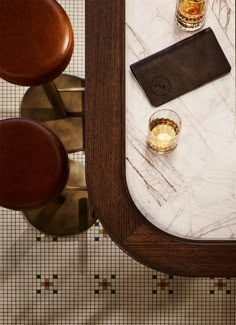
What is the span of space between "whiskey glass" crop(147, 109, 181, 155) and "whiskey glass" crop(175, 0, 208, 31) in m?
0.39

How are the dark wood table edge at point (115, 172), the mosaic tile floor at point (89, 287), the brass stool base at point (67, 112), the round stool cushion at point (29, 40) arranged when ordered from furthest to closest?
the brass stool base at point (67, 112) < the mosaic tile floor at point (89, 287) < the round stool cushion at point (29, 40) < the dark wood table edge at point (115, 172)

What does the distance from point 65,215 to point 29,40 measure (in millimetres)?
1187

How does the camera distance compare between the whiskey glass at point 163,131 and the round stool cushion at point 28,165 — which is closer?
the whiskey glass at point 163,131

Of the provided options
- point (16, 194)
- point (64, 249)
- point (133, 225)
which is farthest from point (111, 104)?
point (64, 249)

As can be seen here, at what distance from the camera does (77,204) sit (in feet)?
10.5

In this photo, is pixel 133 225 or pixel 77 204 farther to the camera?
pixel 77 204

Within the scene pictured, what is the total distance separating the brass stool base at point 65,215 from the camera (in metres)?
3.18

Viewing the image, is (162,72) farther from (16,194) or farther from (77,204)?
(77,204)

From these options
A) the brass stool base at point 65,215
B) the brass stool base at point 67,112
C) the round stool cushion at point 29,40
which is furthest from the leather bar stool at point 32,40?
the brass stool base at point 65,215

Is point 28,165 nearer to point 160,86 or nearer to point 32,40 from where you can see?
point 32,40

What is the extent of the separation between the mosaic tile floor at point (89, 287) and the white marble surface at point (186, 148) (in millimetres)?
1058

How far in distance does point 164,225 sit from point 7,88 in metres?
1.59

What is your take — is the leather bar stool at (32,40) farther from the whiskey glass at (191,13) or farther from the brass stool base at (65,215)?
the brass stool base at (65,215)

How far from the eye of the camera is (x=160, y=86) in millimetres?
2182
